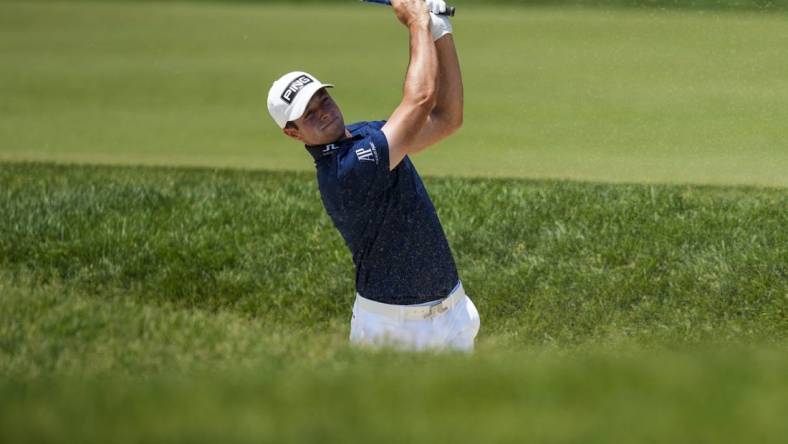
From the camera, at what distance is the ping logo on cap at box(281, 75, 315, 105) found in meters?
5.57

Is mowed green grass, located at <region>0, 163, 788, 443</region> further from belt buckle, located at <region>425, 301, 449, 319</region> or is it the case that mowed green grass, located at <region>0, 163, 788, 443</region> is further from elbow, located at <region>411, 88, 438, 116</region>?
elbow, located at <region>411, 88, 438, 116</region>

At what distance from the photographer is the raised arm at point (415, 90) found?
5.43 meters

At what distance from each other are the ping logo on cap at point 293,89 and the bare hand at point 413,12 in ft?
1.63

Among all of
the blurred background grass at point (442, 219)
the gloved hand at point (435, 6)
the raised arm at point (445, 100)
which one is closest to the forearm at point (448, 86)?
the raised arm at point (445, 100)

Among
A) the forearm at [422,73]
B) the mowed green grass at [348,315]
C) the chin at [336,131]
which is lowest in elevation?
the mowed green grass at [348,315]

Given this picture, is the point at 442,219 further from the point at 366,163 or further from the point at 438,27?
the point at 366,163

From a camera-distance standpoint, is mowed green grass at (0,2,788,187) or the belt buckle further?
mowed green grass at (0,2,788,187)

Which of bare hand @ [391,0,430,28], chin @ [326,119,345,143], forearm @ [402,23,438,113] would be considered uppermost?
bare hand @ [391,0,430,28]

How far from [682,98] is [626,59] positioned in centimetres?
86

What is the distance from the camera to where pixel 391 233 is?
5.73 meters

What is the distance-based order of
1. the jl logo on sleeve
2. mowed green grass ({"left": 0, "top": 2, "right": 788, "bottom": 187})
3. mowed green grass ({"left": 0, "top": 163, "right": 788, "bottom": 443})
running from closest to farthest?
1. mowed green grass ({"left": 0, "top": 163, "right": 788, "bottom": 443})
2. the jl logo on sleeve
3. mowed green grass ({"left": 0, "top": 2, "right": 788, "bottom": 187})

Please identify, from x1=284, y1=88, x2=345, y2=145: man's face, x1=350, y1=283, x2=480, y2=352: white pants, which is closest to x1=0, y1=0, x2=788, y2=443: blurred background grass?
x1=350, y1=283, x2=480, y2=352: white pants

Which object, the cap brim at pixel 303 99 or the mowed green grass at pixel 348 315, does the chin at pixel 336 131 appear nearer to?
the cap brim at pixel 303 99

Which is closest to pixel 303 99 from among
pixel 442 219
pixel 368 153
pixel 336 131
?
pixel 336 131
